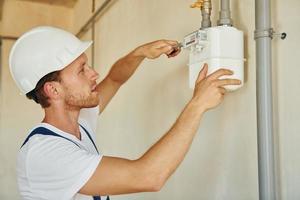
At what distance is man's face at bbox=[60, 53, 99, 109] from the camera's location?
100 centimetres

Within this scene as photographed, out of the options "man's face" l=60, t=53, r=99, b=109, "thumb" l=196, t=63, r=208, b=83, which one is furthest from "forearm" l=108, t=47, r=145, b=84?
"thumb" l=196, t=63, r=208, b=83

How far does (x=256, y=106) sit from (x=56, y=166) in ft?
1.49

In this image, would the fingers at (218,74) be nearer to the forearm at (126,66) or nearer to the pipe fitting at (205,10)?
the pipe fitting at (205,10)

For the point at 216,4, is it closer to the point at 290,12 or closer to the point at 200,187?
the point at 290,12

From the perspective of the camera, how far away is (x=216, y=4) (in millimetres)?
1100

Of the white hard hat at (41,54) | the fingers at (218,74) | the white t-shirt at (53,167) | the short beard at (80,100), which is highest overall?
the white hard hat at (41,54)

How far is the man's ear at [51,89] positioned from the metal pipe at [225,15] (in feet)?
1.40

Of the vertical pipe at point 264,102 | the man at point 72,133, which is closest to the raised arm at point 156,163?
the man at point 72,133

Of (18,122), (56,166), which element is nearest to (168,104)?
(56,166)

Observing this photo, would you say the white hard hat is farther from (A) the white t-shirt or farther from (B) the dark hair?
(A) the white t-shirt

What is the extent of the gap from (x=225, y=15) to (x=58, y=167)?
0.51 metres

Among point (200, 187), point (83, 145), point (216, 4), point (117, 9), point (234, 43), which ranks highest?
point (117, 9)

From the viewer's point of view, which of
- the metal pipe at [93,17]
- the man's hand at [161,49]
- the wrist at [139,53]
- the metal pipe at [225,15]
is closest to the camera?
the metal pipe at [225,15]

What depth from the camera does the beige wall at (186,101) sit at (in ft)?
2.83
